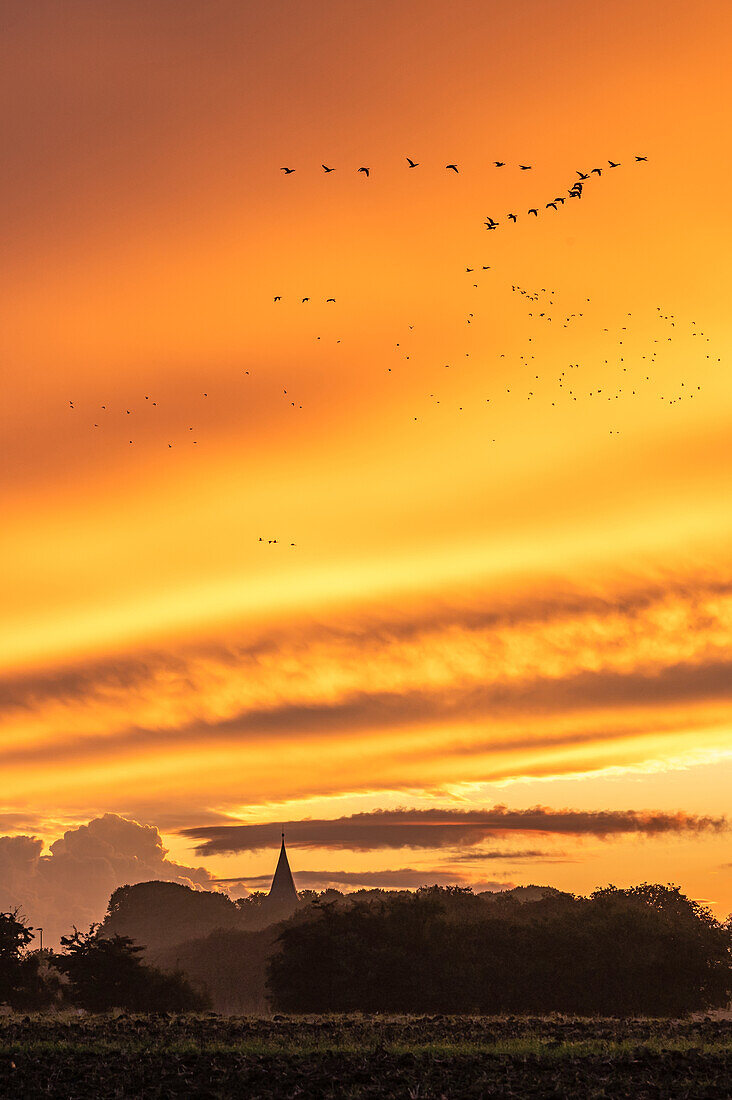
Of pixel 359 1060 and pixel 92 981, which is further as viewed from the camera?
pixel 92 981

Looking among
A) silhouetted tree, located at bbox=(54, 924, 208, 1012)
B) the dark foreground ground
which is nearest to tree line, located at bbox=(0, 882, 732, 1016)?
silhouetted tree, located at bbox=(54, 924, 208, 1012)

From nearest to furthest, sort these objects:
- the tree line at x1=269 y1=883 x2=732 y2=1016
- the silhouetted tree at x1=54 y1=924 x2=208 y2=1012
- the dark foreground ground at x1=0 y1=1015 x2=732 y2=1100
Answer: the dark foreground ground at x1=0 y1=1015 x2=732 y2=1100
the silhouetted tree at x1=54 y1=924 x2=208 y2=1012
the tree line at x1=269 y1=883 x2=732 y2=1016

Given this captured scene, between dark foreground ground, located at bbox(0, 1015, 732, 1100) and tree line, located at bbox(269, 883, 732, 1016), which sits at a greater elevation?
dark foreground ground, located at bbox(0, 1015, 732, 1100)

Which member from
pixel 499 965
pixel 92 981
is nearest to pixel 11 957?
pixel 92 981

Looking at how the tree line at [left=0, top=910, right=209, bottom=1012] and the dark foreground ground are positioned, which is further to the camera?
the tree line at [left=0, top=910, right=209, bottom=1012]

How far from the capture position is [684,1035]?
34.4 meters

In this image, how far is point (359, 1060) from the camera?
2834cm

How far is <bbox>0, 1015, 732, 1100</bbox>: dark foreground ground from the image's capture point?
960 inches

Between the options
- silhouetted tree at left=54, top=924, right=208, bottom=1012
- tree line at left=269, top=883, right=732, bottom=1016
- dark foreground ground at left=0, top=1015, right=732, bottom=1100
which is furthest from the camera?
tree line at left=269, top=883, right=732, bottom=1016

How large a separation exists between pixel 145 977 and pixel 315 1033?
3116 cm

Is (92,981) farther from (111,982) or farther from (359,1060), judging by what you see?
(359,1060)

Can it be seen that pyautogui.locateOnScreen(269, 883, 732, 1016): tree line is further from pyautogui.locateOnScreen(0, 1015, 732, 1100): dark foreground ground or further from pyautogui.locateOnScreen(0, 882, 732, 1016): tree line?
pyautogui.locateOnScreen(0, 1015, 732, 1100): dark foreground ground

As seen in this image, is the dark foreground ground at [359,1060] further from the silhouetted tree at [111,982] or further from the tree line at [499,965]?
the tree line at [499,965]

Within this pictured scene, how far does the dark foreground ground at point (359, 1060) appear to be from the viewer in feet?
80.0
